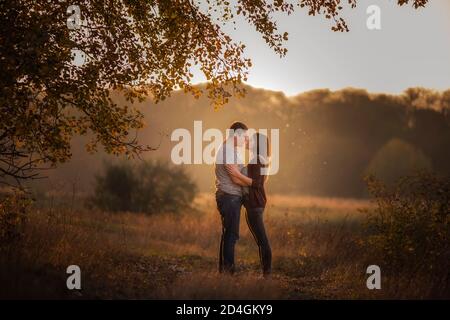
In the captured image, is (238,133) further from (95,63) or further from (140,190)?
(140,190)

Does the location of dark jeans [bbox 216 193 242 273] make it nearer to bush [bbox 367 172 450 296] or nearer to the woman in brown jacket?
the woman in brown jacket

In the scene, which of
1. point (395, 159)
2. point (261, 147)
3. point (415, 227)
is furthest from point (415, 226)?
point (395, 159)

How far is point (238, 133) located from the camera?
759 centimetres

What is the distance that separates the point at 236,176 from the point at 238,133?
2.20 feet

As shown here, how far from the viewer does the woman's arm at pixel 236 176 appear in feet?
24.6

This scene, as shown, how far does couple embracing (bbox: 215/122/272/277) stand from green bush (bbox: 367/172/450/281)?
2.26 metres

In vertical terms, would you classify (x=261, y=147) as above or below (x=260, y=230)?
above

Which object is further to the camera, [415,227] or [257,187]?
[415,227]

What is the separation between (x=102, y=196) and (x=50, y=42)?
1446cm

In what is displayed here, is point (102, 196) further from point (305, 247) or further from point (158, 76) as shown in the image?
point (158, 76)

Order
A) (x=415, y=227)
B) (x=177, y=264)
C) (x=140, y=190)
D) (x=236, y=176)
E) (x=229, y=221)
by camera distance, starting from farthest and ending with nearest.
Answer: (x=140, y=190) < (x=177, y=264) < (x=415, y=227) < (x=229, y=221) < (x=236, y=176)

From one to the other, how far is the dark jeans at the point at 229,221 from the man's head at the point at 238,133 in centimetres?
85

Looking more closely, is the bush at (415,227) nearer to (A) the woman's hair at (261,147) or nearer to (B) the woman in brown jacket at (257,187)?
(B) the woman in brown jacket at (257,187)

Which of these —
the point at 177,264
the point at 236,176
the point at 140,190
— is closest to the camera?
the point at 236,176
